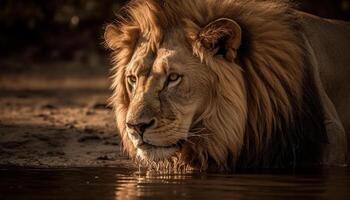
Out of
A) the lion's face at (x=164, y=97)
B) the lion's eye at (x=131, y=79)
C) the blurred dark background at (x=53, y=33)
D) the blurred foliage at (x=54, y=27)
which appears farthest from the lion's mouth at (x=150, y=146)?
the blurred foliage at (x=54, y=27)

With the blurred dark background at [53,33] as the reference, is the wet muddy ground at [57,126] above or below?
below

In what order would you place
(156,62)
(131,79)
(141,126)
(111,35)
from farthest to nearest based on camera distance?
1. (111,35)
2. (131,79)
3. (156,62)
4. (141,126)

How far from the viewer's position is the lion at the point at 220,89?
648 centimetres

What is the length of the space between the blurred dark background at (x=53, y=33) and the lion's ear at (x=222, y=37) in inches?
329

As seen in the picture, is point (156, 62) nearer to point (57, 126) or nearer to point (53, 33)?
point (57, 126)

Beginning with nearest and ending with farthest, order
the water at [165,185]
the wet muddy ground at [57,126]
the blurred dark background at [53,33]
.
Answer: the water at [165,185] < the wet muddy ground at [57,126] < the blurred dark background at [53,33]

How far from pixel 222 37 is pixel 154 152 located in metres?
0.92

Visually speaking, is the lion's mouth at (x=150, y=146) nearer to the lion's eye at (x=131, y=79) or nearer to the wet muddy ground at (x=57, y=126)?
the lion's eye at (x=131, y=79)

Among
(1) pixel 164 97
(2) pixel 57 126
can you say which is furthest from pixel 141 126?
(2) pixel 57 126

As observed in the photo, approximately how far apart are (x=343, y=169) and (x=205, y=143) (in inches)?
Result: 41.6

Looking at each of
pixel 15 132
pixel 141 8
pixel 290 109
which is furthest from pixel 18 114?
pixel 290 109

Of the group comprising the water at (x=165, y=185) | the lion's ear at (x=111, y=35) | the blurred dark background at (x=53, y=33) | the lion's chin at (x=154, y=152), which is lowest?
the water at (x=165, y=185)

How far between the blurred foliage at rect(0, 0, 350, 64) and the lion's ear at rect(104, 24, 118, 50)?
814 centimetres

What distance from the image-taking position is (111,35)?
714 cm
